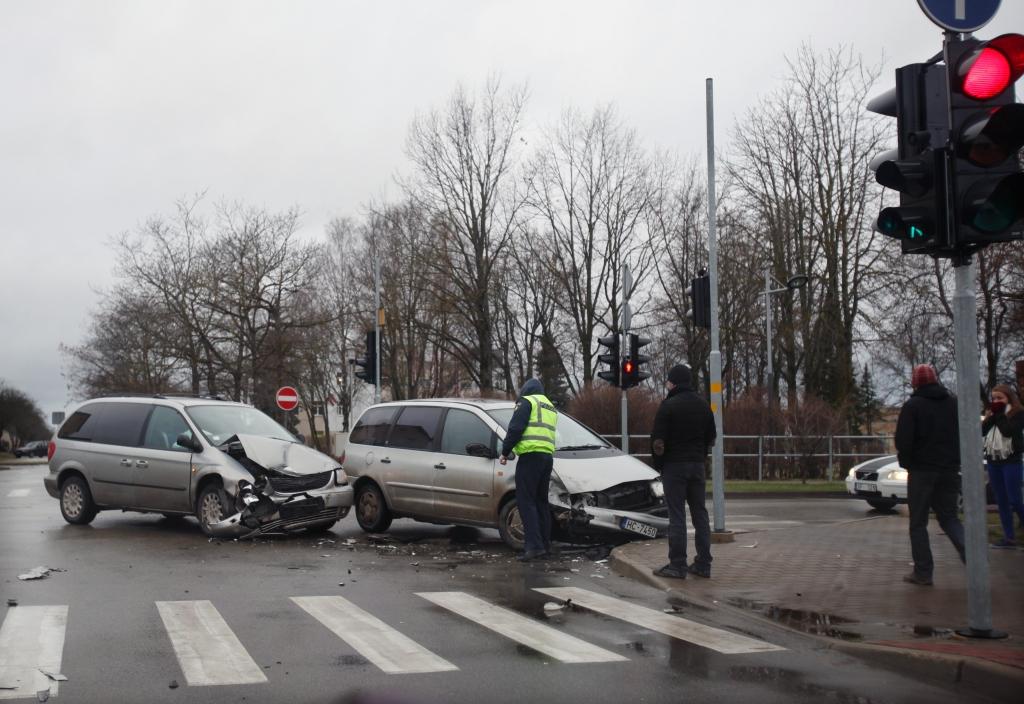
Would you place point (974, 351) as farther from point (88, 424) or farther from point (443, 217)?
point (443, 217)

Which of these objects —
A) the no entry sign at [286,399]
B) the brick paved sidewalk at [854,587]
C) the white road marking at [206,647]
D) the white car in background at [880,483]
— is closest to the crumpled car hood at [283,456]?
the brick paved sidewalk at [854,587]

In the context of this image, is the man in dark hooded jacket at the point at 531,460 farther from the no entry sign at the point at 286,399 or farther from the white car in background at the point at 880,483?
the no entry sign at the point at 286,399

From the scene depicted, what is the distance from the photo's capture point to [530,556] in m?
11.5

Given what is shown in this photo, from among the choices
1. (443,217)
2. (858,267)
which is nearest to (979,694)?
(858,267)

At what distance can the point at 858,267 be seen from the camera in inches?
1586

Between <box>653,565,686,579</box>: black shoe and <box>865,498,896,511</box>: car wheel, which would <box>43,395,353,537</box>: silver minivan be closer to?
<box>653,565,686,579</box>: black shoe

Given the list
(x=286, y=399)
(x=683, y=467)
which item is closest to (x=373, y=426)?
(x=683, y=467)

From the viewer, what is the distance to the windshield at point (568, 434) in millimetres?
13078

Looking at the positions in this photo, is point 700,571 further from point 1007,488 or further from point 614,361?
point 614,361

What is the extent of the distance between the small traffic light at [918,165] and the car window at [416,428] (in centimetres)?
777

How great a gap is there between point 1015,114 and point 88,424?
13114 millimetres

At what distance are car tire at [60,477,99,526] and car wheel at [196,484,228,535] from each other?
87.1 inches

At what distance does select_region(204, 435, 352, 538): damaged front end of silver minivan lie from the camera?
43.8ft

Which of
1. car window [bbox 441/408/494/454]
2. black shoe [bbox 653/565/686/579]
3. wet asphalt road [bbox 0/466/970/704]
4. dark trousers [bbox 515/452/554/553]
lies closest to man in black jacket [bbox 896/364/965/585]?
black shoe [bbox 653/565/686/579]
